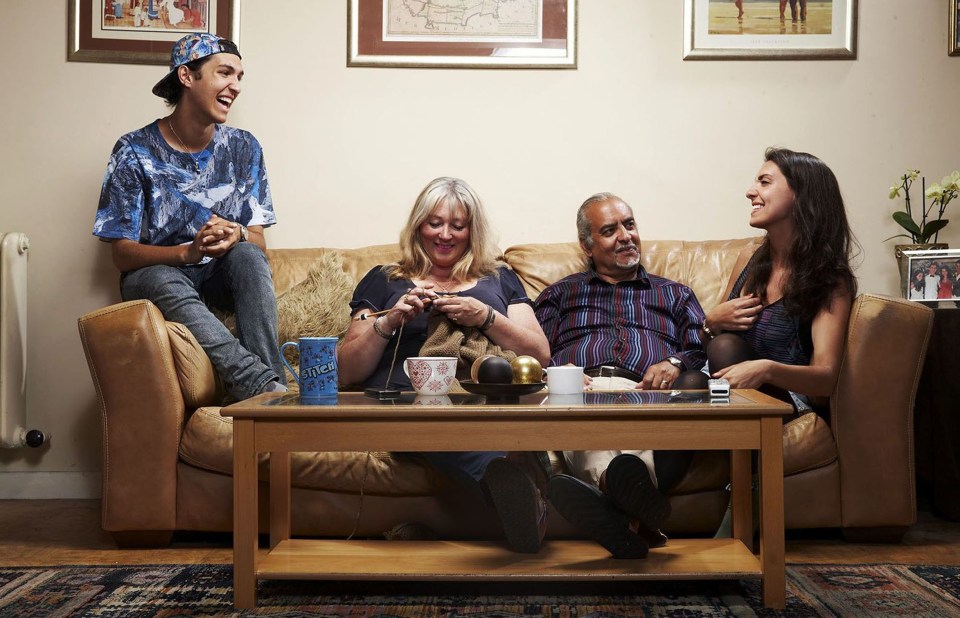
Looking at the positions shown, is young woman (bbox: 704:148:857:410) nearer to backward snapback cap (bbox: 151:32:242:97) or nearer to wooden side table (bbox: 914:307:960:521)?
wooden side table (bbox: 914:307:960:521)

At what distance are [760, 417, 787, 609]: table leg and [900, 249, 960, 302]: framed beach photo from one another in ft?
4.19

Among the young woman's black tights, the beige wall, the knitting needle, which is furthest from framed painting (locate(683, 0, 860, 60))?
the knitting needle

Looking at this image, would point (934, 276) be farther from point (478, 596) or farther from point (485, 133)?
point (478, 596)

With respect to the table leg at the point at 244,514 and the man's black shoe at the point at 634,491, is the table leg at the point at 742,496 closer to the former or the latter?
the man's black shoe at the point at 634,491

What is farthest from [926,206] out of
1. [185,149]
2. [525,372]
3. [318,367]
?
[185,149]

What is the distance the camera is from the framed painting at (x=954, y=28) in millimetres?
3182

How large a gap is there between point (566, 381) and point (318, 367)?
1.70 feet

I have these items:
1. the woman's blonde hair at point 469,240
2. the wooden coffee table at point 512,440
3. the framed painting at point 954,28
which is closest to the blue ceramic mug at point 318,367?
the wooden coffee table at point 512,440

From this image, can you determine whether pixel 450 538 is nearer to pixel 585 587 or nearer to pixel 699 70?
pixel 585 587

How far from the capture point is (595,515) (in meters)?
1.79

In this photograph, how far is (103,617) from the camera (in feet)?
5.54

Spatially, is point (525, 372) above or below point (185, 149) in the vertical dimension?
below

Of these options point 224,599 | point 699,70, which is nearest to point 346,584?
point 224,599

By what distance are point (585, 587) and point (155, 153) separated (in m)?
1.84
